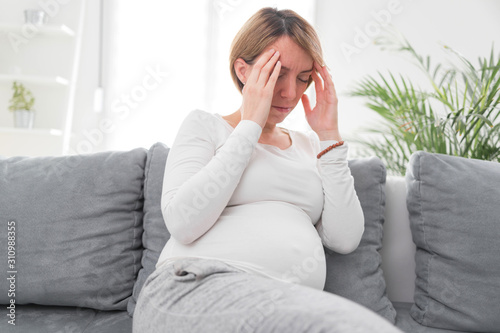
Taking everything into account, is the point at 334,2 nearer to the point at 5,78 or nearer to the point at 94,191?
the point at 5,78

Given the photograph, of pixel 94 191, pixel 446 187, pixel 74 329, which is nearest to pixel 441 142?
pixel 446 187

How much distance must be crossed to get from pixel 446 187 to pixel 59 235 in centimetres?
107

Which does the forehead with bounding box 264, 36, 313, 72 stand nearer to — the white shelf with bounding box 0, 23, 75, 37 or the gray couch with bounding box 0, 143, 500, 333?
the gray couch with bounding box 0, 143, 500, 333

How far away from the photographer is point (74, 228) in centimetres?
134

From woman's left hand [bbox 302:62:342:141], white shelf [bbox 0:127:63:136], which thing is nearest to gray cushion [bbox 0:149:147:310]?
woman's left hand [bbox 302:62:342:141]

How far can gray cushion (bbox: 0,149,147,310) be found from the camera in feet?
4.29

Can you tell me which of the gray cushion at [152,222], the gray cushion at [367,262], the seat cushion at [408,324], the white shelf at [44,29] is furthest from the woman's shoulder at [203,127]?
the white shelf at [44,29]

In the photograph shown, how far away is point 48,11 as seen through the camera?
3.48m

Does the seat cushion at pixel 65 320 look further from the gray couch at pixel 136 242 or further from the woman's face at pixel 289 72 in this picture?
the woman's face at pixel 289 72

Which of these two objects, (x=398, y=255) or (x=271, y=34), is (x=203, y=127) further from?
(x=398, y=255)

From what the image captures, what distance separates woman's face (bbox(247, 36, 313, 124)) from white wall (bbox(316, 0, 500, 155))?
7.14ft

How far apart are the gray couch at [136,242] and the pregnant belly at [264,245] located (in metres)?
0.26

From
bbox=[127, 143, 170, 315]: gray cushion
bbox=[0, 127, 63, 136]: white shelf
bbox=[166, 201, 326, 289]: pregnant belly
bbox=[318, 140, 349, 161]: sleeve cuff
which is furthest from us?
bbox=[0, 127, 63, 136]: white shelf

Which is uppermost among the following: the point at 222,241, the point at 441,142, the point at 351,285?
the point at 441,142
